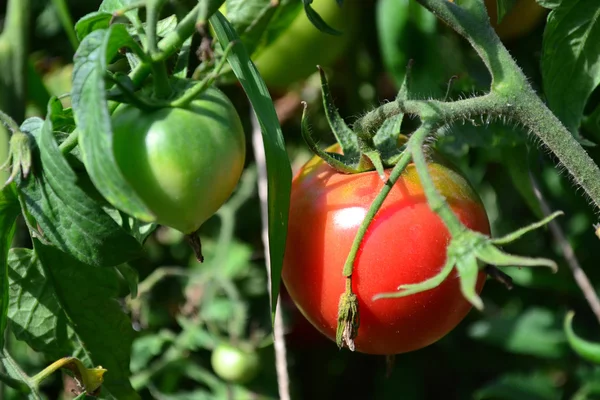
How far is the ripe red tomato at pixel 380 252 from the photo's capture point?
72 cm

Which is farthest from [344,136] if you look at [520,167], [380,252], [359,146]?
[520,167]

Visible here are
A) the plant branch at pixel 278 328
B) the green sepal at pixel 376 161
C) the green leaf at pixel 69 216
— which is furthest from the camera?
the plant branch at pixel 278 328

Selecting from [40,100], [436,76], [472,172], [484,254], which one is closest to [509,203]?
[472,172]

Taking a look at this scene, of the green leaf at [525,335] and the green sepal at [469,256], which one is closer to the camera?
the green sepal at [469,256]

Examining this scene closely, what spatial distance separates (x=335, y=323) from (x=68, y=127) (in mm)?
298

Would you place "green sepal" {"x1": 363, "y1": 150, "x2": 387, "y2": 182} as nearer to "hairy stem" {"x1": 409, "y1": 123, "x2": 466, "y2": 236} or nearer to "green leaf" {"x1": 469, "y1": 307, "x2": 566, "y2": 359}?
"hairy stem" {"x1": 409, "y1": 123, "x2": 466, "y2": 236}

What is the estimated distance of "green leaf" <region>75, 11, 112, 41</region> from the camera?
0.68m

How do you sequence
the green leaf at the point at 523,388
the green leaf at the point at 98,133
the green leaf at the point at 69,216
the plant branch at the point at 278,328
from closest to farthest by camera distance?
the green leaf at the point at 98,133 → the green leaf at the point at 69,216 → the plant branch at the point at 278,328 → the green leaf at the point at 523,388

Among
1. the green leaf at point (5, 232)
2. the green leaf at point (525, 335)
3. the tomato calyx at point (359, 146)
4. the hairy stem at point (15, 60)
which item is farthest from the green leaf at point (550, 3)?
the green leaf at point (525, 335)

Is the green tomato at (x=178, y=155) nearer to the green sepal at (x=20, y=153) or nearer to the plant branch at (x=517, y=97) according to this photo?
the green sepal at (x=20, y=153)

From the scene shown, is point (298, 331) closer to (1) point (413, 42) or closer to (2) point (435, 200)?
(1) point (413, 42)

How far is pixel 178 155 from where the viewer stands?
0.60m

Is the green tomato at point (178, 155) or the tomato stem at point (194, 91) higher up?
the tomato stem at point (194, 91)

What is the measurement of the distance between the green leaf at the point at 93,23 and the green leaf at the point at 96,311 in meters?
0.22
